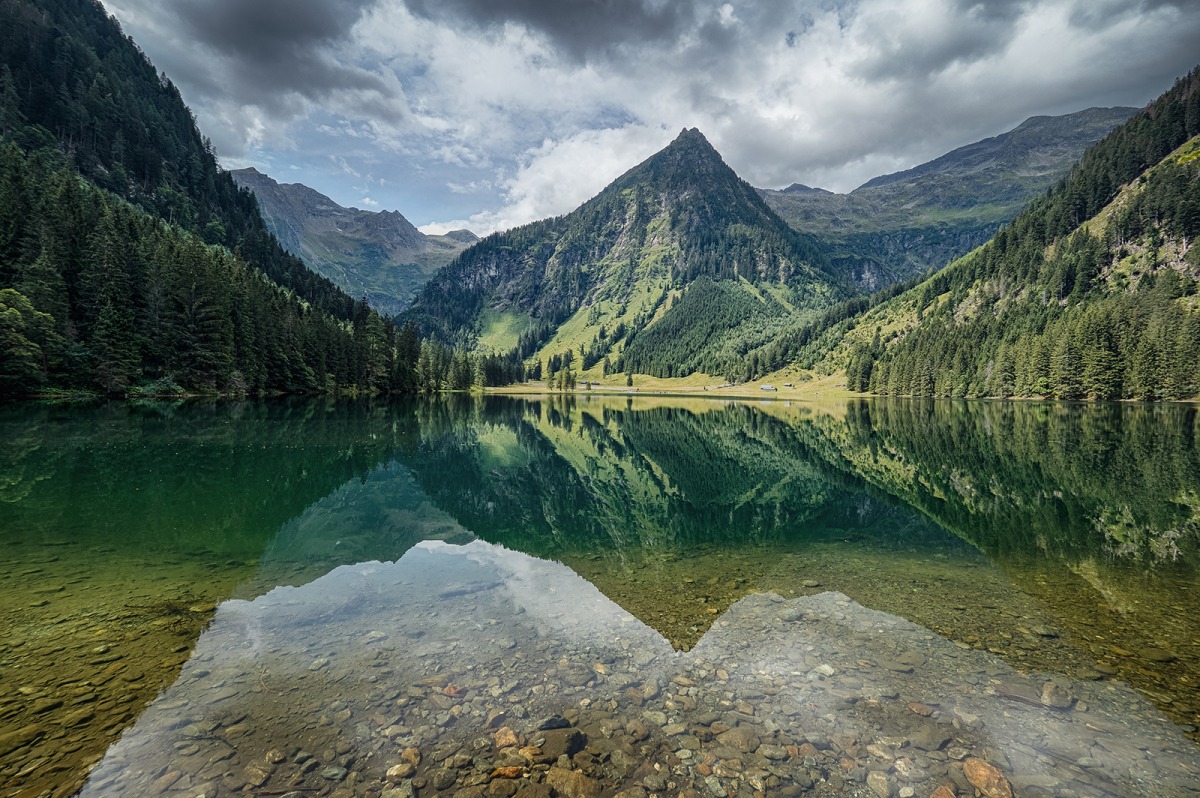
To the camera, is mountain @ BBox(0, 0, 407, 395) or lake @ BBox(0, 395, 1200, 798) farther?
mountain @ BBox(0, 0, 407, 395)

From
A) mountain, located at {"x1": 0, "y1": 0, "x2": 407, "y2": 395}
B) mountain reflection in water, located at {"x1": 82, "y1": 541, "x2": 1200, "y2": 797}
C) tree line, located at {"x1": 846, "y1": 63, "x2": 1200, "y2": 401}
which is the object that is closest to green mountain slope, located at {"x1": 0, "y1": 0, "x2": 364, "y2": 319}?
mountain, located at {"x1": 0, "y1": 0, "x2": 407, "y2": 395}

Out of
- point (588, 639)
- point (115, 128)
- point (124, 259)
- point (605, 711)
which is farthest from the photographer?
point (115, 128)

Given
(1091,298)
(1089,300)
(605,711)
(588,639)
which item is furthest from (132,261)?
(1091,298)

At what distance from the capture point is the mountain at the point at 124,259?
64.2 meters

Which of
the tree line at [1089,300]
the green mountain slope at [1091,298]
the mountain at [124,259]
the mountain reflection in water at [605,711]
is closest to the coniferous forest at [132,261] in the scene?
the mountain at [124,259]

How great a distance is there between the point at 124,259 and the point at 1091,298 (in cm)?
21657

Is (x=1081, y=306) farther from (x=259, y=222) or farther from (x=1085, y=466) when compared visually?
(x=259, y=222)

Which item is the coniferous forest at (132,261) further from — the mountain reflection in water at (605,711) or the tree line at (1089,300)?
the tree line at (1089,300)

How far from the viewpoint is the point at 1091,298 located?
138 metres

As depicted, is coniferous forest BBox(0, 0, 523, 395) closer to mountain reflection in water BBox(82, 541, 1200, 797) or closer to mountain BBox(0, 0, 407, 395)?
mountain BBox(0, 0, 407, 395)

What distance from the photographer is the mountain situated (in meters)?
64.2

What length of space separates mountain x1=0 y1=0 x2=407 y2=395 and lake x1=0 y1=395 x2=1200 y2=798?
52312mm

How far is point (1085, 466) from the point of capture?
32344mm

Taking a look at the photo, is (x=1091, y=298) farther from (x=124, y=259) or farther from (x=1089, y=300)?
(x=124, y=259)
